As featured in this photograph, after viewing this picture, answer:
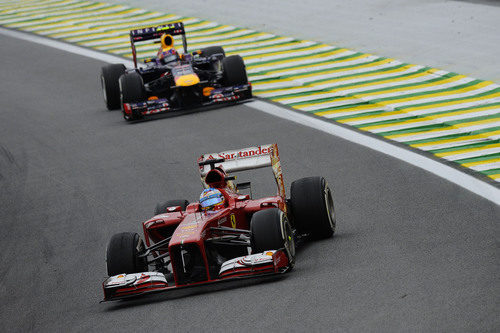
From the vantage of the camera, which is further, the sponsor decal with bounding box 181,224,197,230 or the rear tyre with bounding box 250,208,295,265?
the sponsor decal with bounding box 181,224,197,230

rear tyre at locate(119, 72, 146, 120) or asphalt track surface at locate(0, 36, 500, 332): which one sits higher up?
rear tyre at locate(119, 72, 146, 120)

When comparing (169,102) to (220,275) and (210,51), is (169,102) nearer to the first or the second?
(210,51)

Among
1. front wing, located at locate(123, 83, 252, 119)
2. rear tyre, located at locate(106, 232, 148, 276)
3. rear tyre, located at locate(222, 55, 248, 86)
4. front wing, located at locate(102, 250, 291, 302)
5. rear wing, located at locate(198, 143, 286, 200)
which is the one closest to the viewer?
front wing, located at locate(102, 250, 291, 302)

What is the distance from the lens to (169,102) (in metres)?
21.3

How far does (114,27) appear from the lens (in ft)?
108

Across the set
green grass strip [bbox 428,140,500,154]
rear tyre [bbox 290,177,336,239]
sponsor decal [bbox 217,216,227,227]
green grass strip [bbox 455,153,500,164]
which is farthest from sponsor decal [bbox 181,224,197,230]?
green grass strip [bbox 428,140,500,154]

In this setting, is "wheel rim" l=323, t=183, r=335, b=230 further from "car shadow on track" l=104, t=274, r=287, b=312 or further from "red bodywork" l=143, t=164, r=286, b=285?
"car shadow on track" l=104, t=274, r=287, b=312

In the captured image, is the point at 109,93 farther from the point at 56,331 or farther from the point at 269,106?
the point at 56,331

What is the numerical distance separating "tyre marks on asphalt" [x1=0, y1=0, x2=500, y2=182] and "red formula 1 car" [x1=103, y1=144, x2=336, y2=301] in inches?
140

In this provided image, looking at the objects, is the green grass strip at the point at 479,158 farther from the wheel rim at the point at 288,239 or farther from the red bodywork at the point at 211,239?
the wheel rim at the point at 288,239

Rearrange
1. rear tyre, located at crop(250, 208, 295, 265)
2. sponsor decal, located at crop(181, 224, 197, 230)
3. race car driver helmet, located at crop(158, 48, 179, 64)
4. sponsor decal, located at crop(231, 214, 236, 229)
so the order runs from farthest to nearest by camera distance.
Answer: race car driver helmet, located at crop(158, 48, 179, 64) → sponsor decal, located at crop(231, 214, 236, 229) → sponsor decal, located at crop(181, 224, 197, 230) → rear tyre, located at crop(250, 208, 295, 265)

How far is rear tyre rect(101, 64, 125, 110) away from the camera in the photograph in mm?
22516

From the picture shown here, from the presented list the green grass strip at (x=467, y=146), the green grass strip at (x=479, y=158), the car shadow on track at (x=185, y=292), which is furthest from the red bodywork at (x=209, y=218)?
Answer: the green grass strip at (x=467, y=146)

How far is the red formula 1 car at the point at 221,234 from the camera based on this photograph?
1031 cm
